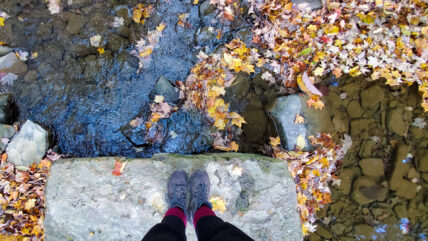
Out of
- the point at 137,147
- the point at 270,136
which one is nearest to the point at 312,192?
the point at 270,136

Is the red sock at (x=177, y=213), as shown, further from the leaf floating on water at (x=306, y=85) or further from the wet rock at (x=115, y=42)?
the wet rock at (x=115, y=42)

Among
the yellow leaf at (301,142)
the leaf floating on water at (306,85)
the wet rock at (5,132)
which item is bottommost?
the yellow leaf at (301,142)

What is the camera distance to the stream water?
3463 millimetres

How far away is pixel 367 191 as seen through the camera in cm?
351

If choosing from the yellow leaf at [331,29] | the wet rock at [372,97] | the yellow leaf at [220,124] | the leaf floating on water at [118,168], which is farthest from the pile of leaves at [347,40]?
the leaf floating on water at [118,168]

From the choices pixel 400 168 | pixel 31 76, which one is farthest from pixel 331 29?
pixel 31 76

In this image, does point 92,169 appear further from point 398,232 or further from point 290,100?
point 398,232

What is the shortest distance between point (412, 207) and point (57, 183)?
4.74 metres

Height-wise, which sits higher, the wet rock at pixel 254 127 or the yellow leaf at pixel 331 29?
the yellow leaf at pixel 331 29

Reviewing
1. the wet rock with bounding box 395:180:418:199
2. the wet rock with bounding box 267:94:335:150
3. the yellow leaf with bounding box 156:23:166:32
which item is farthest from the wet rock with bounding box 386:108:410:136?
the yellow leaf with bounding box 156:23:166:32

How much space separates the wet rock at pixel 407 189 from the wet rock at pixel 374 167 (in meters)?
0.30

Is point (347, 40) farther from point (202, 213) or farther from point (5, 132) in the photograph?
point (5, 132)

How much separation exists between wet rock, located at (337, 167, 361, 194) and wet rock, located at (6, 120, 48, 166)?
13.6ft

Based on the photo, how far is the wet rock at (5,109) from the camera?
10.9 ft
